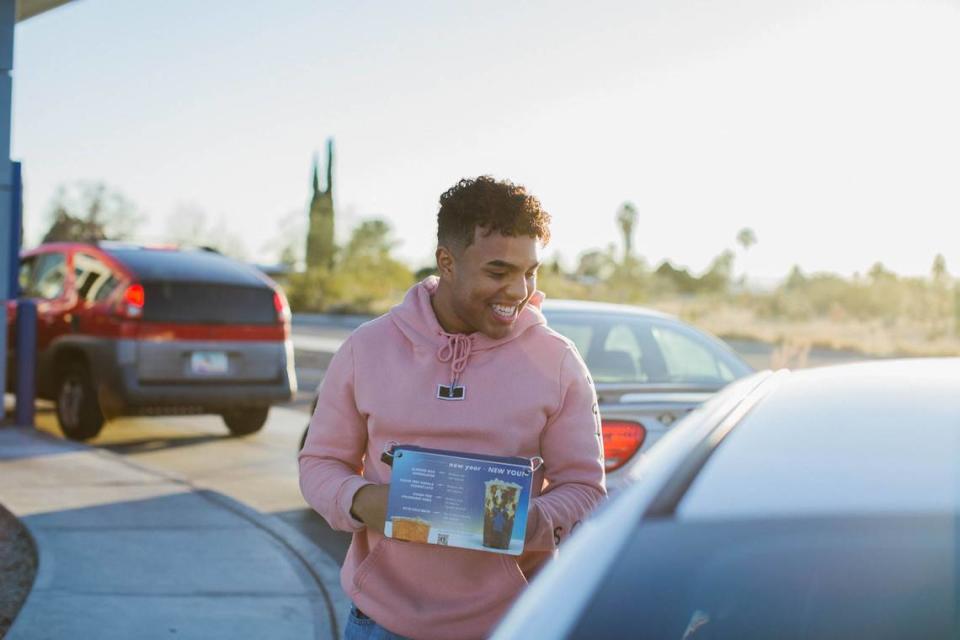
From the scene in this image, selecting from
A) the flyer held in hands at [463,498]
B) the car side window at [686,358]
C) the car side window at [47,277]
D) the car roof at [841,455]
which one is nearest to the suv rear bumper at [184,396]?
the car side window at [47,277]

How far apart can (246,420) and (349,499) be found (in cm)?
915

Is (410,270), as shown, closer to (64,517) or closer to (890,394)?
(64,517)

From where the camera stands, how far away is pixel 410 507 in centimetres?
240

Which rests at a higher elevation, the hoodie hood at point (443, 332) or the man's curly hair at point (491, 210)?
the man's curly hair at point (491, 210)

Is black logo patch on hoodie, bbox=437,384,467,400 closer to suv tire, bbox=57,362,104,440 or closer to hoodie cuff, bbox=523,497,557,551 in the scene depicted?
hoodie cuff, bbox=523,497,557,551

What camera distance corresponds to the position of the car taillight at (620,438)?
5.85 m

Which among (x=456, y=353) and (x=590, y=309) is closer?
(x=456, y=353)

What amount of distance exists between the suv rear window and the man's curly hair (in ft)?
26.2

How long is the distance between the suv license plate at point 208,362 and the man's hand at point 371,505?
8.12 m

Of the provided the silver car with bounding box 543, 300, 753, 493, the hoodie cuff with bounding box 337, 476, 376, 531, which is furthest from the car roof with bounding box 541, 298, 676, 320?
the hoodie cuff with bounding box 337, 476, 376, 531

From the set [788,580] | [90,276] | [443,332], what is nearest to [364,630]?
[443,332]

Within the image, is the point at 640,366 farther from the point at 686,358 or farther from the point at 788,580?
the point at 788,580

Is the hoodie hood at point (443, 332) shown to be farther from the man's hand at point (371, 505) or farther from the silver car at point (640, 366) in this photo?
the silver car at point (640, 366)

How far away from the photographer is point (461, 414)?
8.36 feet
